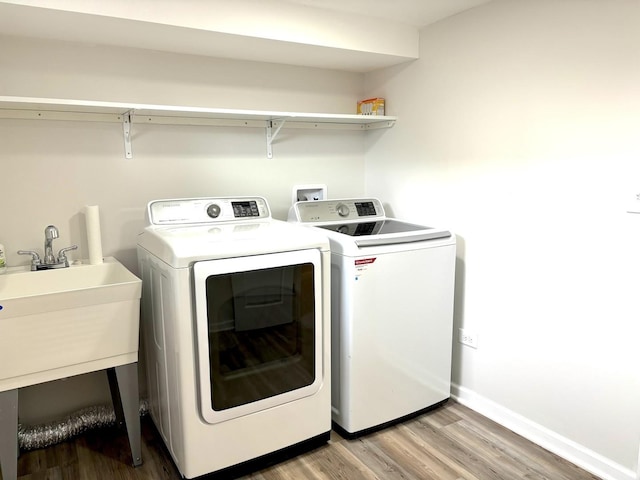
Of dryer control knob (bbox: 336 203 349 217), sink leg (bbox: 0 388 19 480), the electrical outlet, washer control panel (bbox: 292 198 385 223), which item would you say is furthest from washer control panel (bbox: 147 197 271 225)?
the electrical outlet

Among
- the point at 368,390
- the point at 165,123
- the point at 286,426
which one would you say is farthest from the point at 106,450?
the point at 165,123

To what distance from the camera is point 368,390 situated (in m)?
2.25

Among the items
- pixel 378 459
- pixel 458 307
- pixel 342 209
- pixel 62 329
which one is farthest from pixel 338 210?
pixel 62 329

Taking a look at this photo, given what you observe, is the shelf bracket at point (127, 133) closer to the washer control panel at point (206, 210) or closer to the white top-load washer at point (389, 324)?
the washer control panel at point (206, 210)

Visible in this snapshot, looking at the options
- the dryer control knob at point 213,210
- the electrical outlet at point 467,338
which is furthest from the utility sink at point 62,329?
the electrical outlet at point 467,338

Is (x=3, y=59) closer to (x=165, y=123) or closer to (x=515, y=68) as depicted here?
(x=165, y=123)

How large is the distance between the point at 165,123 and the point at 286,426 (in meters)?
1.62

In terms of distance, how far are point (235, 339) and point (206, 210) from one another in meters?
0.76

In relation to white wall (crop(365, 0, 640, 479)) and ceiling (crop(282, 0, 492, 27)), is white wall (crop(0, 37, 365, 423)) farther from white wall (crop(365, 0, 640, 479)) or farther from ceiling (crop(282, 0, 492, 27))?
Answer: white wall (crop(365, 0, 640, 479))

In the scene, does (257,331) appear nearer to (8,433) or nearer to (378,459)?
(378,459)

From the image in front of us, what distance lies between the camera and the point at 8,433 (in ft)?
5.78

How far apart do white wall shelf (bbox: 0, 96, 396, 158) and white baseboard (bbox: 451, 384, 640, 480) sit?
1.67 meters

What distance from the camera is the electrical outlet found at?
2.49 metres

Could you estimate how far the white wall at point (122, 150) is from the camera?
7.04ft
